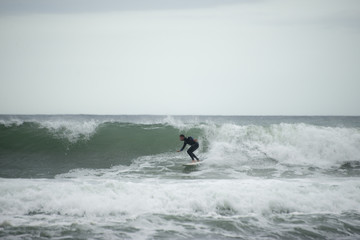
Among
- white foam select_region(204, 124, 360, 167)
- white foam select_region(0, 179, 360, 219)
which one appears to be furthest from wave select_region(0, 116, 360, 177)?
white foam select_region(0, 179, 360, 219)

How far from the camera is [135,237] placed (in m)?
5.58

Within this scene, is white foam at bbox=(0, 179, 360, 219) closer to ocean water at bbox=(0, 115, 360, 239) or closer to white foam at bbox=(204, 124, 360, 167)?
ocean water at bbox=(0, 115, 360, 239)

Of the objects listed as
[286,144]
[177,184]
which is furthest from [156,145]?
[177,184]

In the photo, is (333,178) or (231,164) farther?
(231,164)

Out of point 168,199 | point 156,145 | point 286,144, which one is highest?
point 286,144

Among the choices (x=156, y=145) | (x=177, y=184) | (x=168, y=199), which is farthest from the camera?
(x=156, y=145)

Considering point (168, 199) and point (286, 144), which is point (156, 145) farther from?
point (168, 199)

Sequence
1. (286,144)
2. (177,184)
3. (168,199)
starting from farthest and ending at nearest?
(286,144), (177,184), (168,199)

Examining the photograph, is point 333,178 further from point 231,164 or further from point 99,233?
point 99,233

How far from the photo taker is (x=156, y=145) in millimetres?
16125

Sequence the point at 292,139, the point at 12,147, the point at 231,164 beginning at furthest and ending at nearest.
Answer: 1. the point at 292,139
2. the point at 12,147
3. the point at 231,164

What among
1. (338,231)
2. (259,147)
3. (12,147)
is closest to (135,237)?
(338,231)

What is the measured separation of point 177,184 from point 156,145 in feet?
23.6

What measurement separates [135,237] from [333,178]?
26.3 feet
